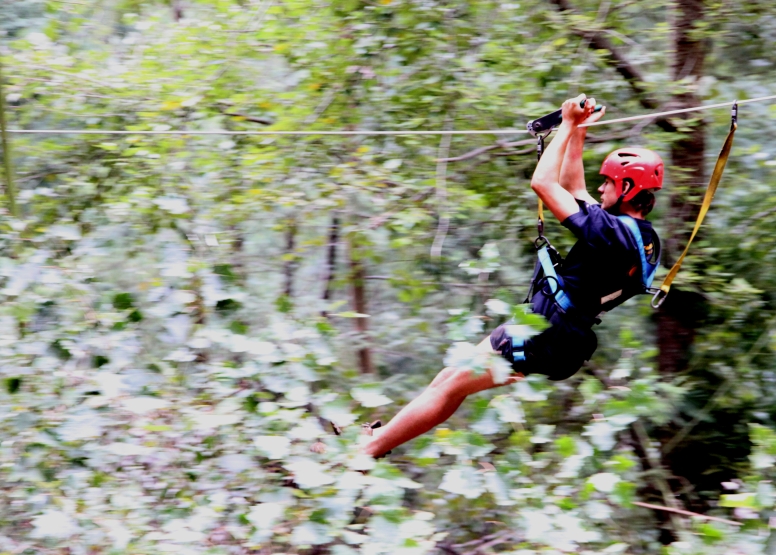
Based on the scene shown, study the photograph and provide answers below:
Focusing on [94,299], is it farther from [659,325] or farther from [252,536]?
[659,325]

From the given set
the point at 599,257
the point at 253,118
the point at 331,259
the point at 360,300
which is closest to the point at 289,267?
the point at 331,259

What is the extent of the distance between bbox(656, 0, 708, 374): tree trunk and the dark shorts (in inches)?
52.3

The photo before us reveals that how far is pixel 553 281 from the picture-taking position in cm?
281

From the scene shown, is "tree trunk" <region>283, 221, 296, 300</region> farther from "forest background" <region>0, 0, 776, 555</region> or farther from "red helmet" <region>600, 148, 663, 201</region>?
"red helmet" <region>600, 148, 663, 201</region>

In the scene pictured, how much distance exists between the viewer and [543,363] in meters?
2.86

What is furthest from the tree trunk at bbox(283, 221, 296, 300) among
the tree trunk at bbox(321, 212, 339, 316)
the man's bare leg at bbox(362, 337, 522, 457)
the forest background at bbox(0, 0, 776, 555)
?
the man's bare leg at bbox(362, 337, 522, 457)

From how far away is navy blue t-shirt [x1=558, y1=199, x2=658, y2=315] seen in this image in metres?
2.70

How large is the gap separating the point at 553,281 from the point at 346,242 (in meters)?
1.66

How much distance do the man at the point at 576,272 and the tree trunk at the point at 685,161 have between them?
1.03m

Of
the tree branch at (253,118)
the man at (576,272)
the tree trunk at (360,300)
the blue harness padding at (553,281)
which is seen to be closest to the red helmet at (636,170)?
the man at (576,272)

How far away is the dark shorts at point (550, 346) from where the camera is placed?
283 cm

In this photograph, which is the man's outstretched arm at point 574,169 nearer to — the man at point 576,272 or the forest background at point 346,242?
the man at point 576,272

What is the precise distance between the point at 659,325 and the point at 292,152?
210 cm

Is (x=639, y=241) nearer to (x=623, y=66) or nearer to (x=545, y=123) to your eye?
(x=545, y=123)
